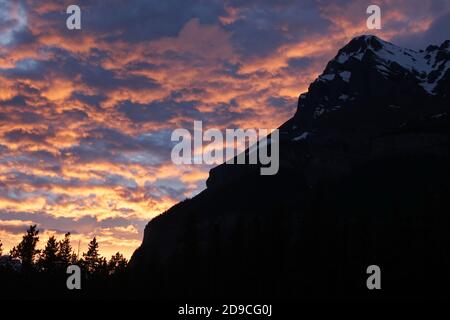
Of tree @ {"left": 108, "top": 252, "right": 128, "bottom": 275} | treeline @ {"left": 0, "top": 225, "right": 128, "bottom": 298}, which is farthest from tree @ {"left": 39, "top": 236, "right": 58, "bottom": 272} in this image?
tree @ {"left": 108, "top": 252, "right": 128, "bottom": 275}

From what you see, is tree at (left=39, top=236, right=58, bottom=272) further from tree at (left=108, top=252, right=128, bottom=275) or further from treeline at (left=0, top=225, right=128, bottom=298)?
tree at (left=108, top=252, right=128, bottom=275)

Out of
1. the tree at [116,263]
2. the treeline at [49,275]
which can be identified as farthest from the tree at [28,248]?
the tree at [116,263]

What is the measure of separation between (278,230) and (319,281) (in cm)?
985

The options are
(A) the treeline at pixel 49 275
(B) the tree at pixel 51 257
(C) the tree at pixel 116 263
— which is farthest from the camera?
(C) the tree at pixel 116 263

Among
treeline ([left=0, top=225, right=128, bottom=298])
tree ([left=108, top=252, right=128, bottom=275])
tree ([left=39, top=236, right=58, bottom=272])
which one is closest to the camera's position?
treeline ([left=0, top=225, right=128, bottom=298])

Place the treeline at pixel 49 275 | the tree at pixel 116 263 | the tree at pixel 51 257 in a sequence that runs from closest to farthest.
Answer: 1. the treeline at pixel 49 275
2. the tree at pixel 51 257
3. the tree at pixel 116 263

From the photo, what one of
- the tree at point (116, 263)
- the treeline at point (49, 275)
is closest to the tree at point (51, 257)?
the treeline at point (49, 275)

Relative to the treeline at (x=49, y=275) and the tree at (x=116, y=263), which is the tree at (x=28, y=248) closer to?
the treeline at (x=49, y=275)

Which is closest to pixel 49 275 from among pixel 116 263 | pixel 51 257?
pixel 51 257

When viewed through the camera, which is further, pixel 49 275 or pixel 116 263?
pixel 116 263

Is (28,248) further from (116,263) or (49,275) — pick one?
(116,263)

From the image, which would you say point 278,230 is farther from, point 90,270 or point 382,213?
point 382,213

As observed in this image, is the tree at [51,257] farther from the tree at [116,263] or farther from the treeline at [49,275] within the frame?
the tree at [116,263]

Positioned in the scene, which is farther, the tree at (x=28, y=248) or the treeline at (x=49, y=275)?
the tree at (x=28, y=248)
